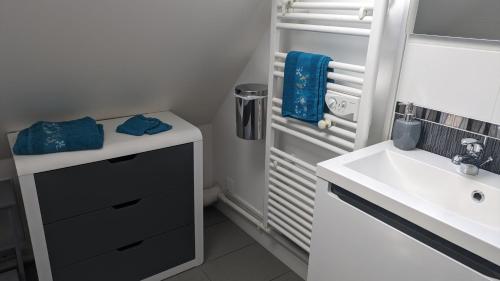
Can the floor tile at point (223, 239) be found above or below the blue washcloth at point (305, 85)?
below

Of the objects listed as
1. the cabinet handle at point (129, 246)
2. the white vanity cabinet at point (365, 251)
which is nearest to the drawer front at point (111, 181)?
the cabinet handle at point (129, 246)

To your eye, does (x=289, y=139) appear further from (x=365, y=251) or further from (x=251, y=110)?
(x=365, y=251)

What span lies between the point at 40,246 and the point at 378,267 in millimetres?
1283

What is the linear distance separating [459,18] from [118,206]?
1.50 metres

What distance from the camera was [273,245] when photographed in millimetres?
2066

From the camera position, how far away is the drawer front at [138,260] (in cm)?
161

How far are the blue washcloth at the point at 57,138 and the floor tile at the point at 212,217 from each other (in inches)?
40.9

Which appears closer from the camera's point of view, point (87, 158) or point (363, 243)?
point (363, 243)

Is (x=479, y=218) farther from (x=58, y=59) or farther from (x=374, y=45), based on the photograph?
(x=58, y=59)

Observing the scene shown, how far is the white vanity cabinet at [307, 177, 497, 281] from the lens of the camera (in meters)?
0.87

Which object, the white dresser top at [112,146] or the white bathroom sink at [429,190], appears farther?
the white dresser top at [112,146]

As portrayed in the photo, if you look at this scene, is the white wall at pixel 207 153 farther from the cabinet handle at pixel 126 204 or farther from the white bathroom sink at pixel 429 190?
the white bathroom sink at pixel 429 190

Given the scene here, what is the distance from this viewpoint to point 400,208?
915 mm

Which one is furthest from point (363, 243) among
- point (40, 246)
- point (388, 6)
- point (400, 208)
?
point (40, 246)
